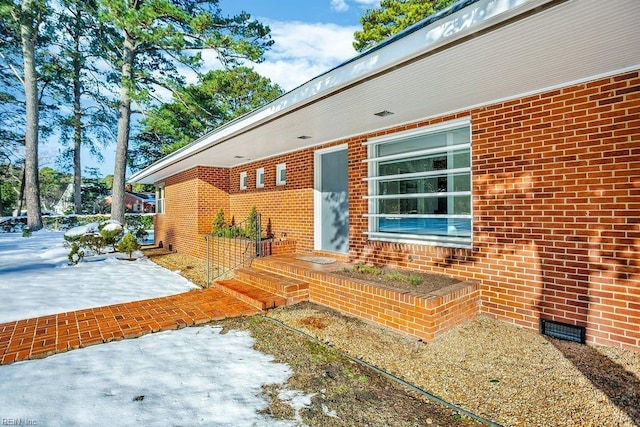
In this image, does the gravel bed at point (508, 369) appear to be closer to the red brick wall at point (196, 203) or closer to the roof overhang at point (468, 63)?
the roof overhang at point (468, 63)

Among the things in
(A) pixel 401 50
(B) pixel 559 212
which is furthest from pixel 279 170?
(B) pixel 559 212

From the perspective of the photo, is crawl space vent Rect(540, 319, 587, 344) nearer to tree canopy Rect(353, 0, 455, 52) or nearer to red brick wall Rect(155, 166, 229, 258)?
red brick wall Rect(155, 166, 229, 258)

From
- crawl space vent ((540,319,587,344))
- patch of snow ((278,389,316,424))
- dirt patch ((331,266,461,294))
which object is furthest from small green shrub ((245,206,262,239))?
crawl space vent ((540,319,587,344))

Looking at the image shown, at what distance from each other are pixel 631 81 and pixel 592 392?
293cm

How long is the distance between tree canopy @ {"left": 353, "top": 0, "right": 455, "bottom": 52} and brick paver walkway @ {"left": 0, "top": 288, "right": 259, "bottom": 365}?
50.5 ft

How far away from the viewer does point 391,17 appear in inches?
672

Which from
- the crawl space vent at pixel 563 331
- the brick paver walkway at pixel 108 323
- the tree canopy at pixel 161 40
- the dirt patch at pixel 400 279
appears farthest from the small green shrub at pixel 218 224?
the crawl space vent at pixel 563 331

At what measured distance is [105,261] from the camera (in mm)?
8633


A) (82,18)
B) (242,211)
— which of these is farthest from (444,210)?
(82,18)

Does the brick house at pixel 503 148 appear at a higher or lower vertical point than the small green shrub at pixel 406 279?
higher

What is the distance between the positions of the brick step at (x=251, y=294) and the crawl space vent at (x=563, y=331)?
325 cm

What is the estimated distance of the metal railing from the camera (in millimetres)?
6777

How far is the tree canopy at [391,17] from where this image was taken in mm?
15859

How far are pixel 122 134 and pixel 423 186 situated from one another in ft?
45.7
